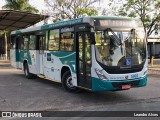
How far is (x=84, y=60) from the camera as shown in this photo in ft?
37.2

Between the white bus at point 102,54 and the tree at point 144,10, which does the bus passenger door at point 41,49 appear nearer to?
the white bus at point 102,54

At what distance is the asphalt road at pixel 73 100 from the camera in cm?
988

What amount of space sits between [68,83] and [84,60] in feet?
6.15

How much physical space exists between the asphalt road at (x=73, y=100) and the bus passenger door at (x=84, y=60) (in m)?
0.64

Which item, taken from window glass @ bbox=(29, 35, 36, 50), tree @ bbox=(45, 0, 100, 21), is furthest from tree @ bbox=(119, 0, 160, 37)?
window glass @ bbox=(29, 35, 36, 50)

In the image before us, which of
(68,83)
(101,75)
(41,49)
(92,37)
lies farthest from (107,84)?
(41,49)

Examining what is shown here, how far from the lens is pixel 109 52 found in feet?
35.2

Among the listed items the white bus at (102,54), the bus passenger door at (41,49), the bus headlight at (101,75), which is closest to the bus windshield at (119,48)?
the white bus at (102,54)

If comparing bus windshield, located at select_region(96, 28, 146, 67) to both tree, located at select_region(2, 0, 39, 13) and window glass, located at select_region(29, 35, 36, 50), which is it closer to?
window glass, located at select_region(29, 35, 36, 50)

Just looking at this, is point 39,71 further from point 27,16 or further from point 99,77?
point 27,16

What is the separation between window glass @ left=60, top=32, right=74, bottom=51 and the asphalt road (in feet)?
5.77

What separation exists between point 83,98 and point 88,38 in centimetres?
219

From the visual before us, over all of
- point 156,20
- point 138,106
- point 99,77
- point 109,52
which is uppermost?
point 156,20

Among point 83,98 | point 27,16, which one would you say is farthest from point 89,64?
point 27,16
